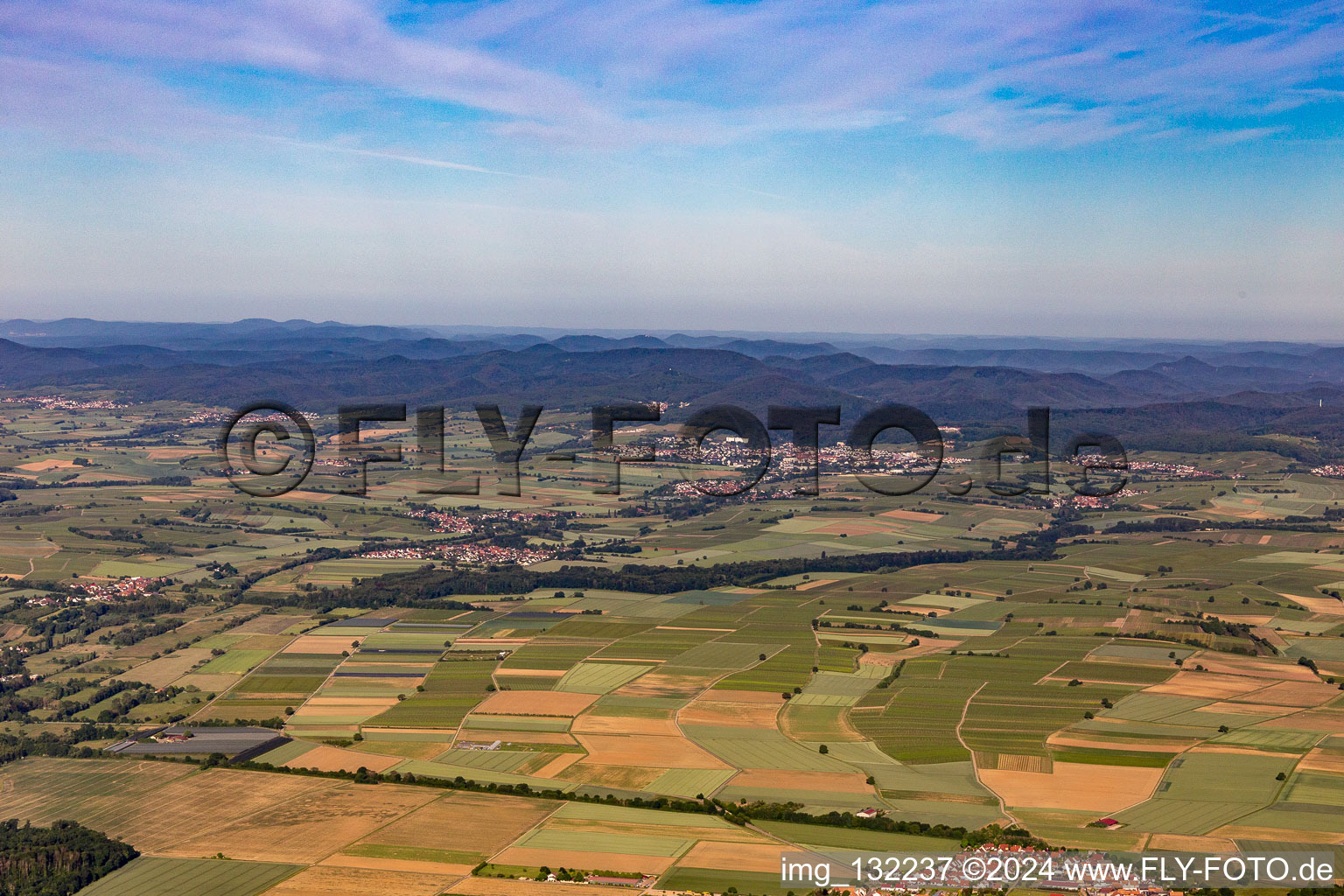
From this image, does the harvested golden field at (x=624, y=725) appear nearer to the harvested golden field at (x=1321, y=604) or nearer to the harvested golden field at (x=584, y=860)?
the harvested golden field at (x=584, y=860)

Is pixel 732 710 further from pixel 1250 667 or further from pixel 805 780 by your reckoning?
pixel 1250 667

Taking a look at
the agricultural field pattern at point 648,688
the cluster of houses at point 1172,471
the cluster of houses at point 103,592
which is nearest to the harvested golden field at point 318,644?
the agricultural field pattern at point 648,688

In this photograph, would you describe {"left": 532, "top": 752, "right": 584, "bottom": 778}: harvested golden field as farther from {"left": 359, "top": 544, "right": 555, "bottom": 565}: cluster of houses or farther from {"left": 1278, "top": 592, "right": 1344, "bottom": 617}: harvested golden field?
{"left": 1278, "top": 592, "right": 1344, "bottom": 617}: harvested golden field

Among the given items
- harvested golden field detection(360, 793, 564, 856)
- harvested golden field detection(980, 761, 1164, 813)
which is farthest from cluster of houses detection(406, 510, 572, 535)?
harvested golden field detection(980, 761, 1164, 813)

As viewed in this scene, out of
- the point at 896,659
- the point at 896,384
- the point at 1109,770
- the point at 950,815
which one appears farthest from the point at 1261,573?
the point at 896,384

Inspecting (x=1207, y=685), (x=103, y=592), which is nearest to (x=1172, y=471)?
(x=1207, y=685)

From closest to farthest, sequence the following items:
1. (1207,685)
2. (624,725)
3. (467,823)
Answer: (467,823)
(624,725)
(1207,685)
